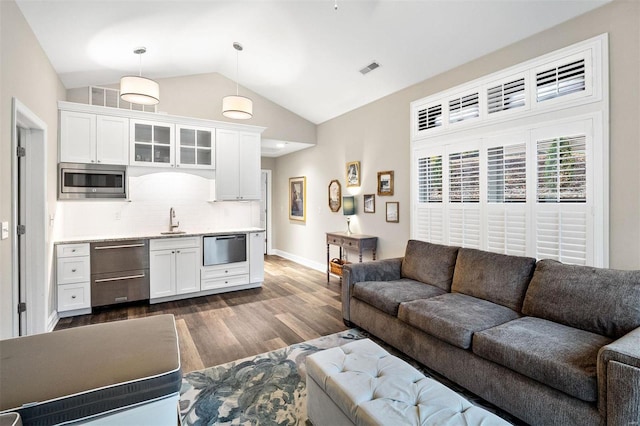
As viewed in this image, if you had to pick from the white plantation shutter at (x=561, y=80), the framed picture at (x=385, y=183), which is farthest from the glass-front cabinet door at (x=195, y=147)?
the white plantation shutter at (x=561, y=80)

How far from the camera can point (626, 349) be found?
157 cm

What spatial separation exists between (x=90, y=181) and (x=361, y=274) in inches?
149

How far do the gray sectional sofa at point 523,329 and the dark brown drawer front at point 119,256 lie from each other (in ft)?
9.40

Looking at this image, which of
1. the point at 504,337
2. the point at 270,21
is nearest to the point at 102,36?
the point at 270,21

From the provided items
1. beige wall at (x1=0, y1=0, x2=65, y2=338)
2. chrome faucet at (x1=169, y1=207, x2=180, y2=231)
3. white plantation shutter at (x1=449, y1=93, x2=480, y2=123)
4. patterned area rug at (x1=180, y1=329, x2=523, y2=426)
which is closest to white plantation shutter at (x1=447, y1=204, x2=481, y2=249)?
white plantation shutter at (x1=449, y1=93, x2=480, y2=123)

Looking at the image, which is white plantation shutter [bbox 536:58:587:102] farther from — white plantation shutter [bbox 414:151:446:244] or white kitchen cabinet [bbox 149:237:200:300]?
white kitchen cabinet [bbox 149:237:200:300]

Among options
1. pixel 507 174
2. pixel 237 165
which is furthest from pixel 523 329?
pixel 237 165

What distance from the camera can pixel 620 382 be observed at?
4.96ft

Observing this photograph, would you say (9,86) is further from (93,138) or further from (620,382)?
(620,382)

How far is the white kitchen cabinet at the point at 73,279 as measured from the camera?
3775 millimetres

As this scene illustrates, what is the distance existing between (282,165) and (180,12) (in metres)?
4.80

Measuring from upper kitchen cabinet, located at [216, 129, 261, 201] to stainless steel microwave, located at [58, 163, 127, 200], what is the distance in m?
1.33

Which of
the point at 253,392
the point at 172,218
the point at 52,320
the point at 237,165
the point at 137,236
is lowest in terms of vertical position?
the point at 253,392

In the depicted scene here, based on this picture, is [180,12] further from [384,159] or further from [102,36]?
[384,159]
